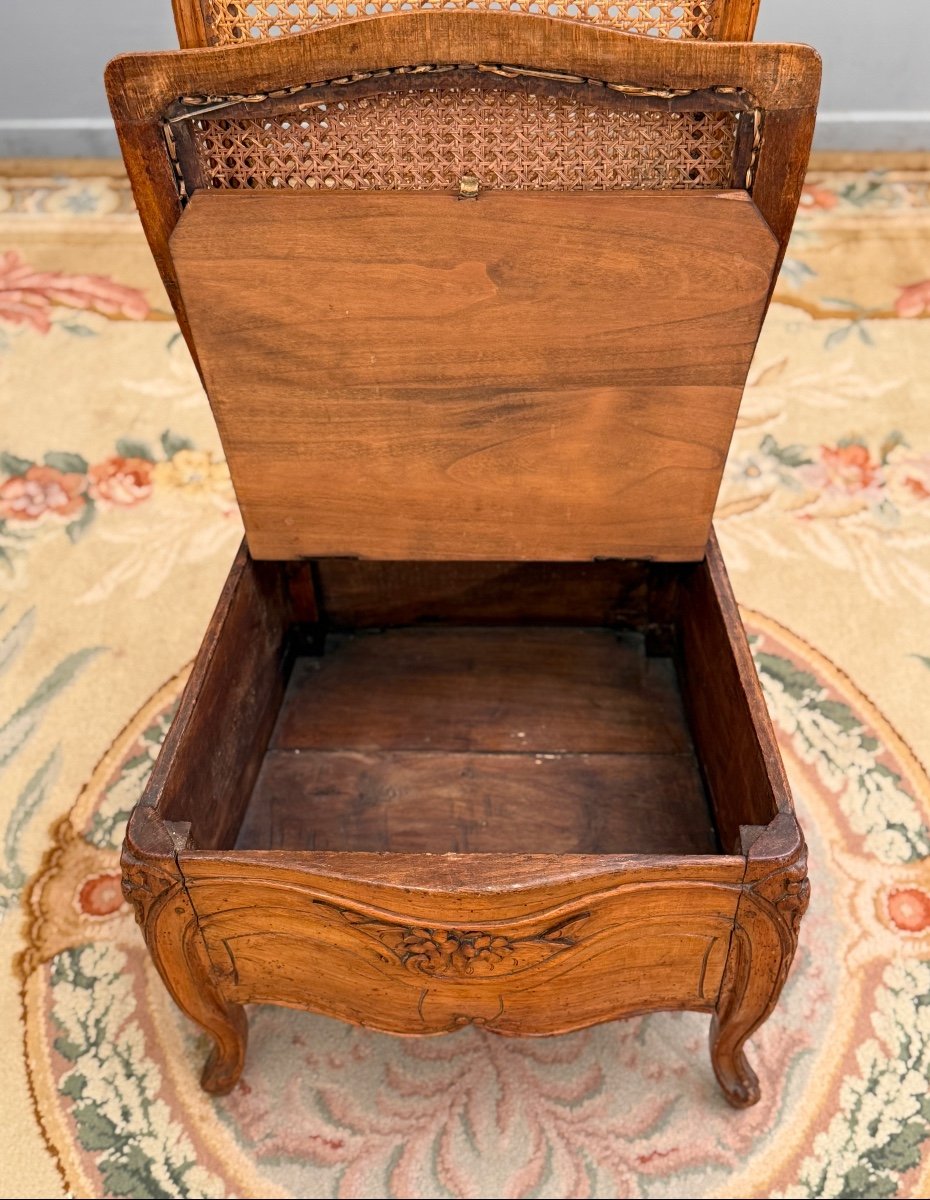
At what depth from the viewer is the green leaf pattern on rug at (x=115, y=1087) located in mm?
974

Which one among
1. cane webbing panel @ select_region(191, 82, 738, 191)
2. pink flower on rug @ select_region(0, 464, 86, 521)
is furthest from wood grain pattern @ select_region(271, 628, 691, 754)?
pink flower on rug @ select_region(0, 464, 86, 521)

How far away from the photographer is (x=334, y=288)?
875 mm

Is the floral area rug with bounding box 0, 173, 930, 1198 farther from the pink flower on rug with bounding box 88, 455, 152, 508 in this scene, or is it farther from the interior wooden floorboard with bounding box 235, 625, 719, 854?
the interior wooden floorboard with bounding box 235, 625, 719, 854

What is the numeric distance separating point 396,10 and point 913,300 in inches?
55.2

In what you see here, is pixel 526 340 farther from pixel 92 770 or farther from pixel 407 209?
pixel 92 770

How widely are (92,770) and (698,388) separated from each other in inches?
32.8

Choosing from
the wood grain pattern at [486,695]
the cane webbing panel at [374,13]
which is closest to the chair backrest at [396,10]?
the cane webbing panel at [374,13]

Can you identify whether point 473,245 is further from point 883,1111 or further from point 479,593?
point 883,1111

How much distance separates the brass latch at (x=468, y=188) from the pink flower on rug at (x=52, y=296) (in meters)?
1.31

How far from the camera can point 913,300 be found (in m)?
1.96

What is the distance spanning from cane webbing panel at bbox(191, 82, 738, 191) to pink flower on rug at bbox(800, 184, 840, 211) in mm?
1496

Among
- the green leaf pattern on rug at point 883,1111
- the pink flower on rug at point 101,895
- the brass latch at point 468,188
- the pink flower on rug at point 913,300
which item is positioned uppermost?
the brass latch at point 468,188

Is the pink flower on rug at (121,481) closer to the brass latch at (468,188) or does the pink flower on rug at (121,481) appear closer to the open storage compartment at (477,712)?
the open storage compartment at (477,712)

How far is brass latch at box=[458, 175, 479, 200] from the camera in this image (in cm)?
84
